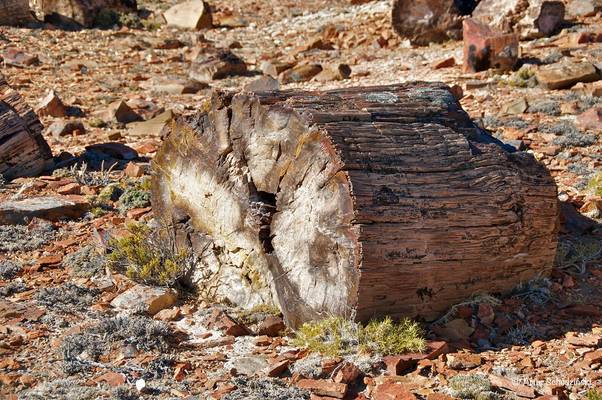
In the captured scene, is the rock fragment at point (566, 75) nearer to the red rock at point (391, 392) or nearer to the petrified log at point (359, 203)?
the petrified log at point (359, 203)

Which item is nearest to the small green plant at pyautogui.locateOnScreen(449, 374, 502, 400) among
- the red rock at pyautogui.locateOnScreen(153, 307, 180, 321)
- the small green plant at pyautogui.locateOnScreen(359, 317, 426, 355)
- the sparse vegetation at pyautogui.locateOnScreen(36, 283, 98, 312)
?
the small green plant at pyautogui.locateOnScreen(359, 317, 426, 355)

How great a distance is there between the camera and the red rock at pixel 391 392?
4240 mm

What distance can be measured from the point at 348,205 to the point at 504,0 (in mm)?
10648

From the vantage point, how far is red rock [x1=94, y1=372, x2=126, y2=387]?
4.45 m

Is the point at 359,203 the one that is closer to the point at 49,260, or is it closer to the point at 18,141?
the point at 49,260

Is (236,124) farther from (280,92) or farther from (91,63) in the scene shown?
(91,63)

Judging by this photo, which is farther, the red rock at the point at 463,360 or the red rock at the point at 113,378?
the red rock at the point at 463,360

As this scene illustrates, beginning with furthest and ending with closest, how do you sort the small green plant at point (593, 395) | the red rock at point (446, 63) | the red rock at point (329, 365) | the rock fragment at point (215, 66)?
the rock fragment at point (215, 66) < the red rock at point (446, 63) < the red rock at point (329, 365) < the small green plant at point (593, 395)

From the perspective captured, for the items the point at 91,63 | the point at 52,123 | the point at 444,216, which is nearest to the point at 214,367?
the point at 444,216

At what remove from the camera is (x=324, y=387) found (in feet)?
14.4

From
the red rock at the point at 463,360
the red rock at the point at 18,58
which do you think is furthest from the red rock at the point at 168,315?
the red rock at the point at 18,58

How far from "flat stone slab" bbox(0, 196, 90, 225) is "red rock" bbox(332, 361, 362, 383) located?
11.9 ft

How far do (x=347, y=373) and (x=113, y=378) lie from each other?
1199mm

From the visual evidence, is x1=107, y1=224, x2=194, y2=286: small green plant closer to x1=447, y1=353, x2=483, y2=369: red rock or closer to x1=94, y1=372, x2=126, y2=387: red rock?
x1=94, y1=372, x2=126, y2=387: red rock
